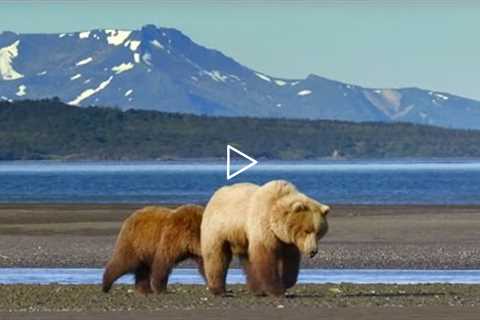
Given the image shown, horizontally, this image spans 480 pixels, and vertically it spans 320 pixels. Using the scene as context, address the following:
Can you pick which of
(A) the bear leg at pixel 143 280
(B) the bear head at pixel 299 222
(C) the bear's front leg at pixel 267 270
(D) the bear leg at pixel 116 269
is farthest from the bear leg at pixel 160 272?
(B) the bear head at pixel 299 222

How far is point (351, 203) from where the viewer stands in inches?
2734

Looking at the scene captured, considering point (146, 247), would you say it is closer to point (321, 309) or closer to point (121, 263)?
point (121, 263)

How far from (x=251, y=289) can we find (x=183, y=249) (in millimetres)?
1465

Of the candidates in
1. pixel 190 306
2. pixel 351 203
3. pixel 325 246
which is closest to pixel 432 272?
pixel 325 246

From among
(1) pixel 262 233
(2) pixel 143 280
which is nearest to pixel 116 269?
(2) pixel 143 280

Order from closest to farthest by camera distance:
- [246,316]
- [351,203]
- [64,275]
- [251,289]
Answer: [246,316]
[251,289]
[64,275]
[351,203]

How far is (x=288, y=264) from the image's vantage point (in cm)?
2514

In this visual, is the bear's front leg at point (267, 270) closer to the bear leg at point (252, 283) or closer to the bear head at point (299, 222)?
the bear leg at point (252, 283)

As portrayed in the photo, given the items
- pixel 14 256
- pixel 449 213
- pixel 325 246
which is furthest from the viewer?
pixel 449 213

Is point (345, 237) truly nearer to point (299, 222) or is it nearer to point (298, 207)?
point (298, 207)

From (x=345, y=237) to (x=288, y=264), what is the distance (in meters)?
20.1

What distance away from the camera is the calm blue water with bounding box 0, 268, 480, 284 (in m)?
31.3

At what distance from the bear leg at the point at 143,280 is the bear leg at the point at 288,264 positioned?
2220 mm

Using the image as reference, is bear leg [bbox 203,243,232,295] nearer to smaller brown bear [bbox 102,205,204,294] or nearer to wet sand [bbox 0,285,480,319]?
wet sand [bbox 0,285,480,319]
